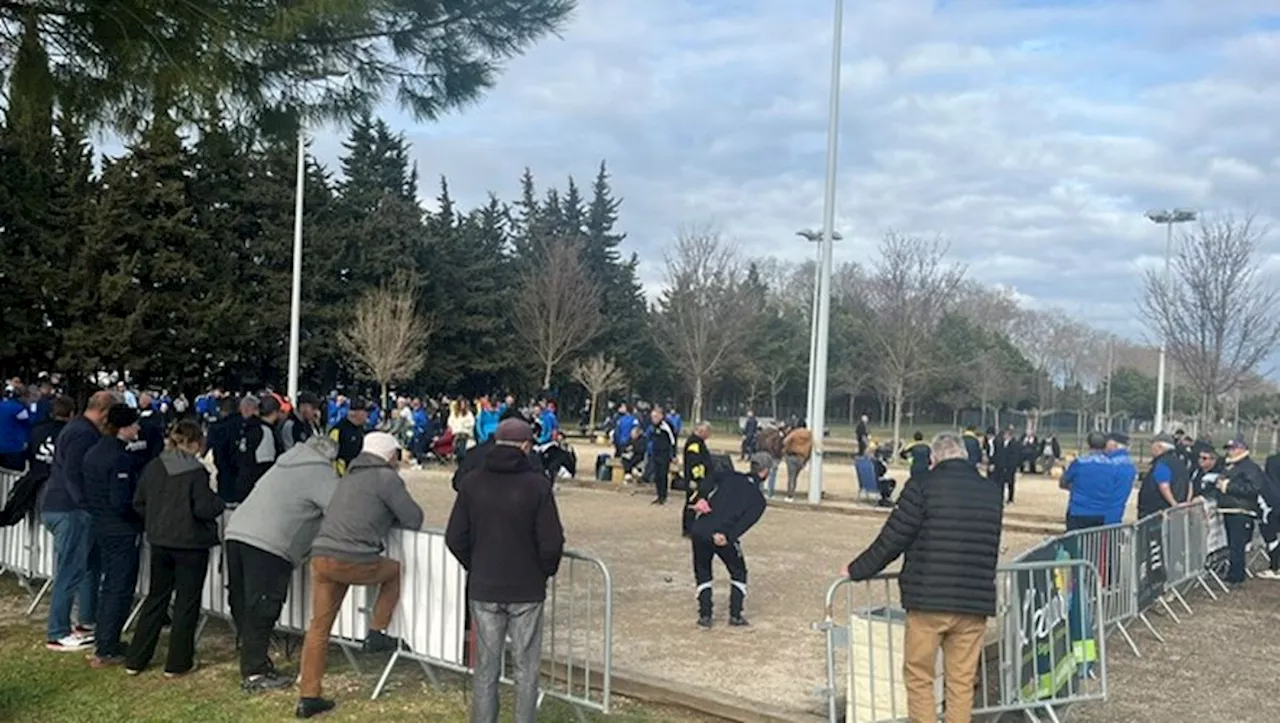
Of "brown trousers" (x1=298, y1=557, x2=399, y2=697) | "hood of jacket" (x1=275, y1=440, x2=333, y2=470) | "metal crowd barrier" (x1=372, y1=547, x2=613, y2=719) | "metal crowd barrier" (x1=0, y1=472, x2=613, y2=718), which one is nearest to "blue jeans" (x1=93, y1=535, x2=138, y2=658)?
"metal crowd barrier" (x1=0, y1=472, x2=613, y2=718)

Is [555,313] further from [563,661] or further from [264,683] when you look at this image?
[264,683]

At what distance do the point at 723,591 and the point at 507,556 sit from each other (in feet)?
18.7

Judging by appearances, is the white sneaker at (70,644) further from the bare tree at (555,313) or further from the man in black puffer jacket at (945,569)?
the bare tree at (555,313)

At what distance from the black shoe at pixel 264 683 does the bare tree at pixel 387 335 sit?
115 ft

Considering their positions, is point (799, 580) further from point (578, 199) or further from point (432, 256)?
point (578, 199)

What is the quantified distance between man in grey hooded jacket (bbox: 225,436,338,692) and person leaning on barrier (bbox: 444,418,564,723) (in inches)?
56.4

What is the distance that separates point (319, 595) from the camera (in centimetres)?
654

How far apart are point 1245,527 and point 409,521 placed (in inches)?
446

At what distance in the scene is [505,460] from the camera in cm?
581

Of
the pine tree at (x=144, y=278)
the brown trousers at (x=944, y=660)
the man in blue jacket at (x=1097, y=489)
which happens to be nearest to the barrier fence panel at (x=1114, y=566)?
the man in blue jacket at (x=1097, y=489)

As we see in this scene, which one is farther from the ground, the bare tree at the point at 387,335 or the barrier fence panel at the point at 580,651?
the bare tree at the point at 387,335

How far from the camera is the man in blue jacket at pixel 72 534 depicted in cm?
796

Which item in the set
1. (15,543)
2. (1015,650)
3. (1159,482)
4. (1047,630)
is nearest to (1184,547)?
(1159,482)

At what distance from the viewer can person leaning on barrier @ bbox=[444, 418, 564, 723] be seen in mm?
5727
